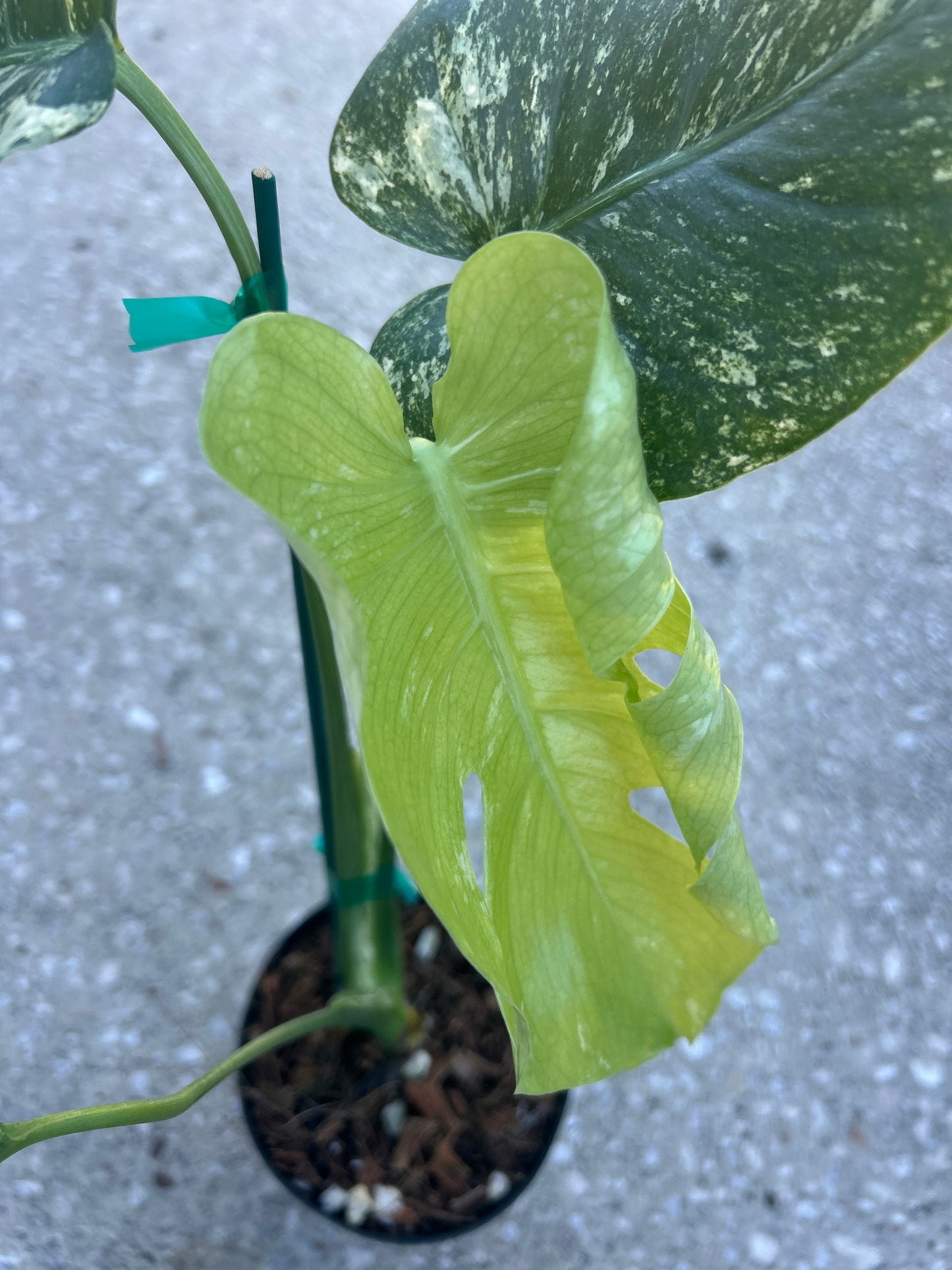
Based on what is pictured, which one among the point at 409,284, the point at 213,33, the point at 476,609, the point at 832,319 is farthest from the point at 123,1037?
the point at 213,33

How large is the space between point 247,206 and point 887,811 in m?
1.08

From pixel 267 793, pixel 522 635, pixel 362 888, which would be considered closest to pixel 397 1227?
pixel 362 888

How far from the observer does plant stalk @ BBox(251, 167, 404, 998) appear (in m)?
0.45

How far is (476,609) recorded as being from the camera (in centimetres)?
39

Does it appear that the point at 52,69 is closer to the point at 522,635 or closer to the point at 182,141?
the point at 182,141

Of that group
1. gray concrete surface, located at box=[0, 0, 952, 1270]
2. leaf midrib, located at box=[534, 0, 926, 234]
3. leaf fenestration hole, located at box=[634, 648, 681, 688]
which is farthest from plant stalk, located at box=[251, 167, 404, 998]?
leaf fenestration hole, located at box=[634, 648, 681, 688]

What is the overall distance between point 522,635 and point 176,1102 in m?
0.26

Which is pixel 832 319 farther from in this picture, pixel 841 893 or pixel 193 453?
pixel 193 453

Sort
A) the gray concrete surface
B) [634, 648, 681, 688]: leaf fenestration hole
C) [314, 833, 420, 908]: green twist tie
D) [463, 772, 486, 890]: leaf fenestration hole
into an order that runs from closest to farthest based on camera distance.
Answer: [314, 833, 420, 908]: green twist tie < the gray concrete surface < [463, 772, 486, 890]: leaf fenestration hole < [634, 648, 681, 688]: leaf fenestration hole

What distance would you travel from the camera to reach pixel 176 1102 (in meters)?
0.47

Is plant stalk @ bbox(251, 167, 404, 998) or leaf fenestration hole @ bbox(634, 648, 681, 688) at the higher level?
plant stalk @ bbox(251, 167, 404, 998)

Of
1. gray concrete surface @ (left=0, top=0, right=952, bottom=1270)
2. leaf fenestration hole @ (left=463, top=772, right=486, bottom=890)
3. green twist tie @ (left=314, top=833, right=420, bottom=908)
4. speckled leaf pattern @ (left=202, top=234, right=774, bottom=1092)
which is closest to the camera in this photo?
speckled leaf pattern @ (left=202, top=234, right=774, bottom=1092)

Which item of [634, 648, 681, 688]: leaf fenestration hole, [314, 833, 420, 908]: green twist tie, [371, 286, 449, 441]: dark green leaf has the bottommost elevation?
[634, 648, 681, 688]: leaf fenestration hole

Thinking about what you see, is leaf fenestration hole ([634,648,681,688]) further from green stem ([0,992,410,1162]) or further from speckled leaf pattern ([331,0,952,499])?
speckled leaf pattern ([331,0,952,499])
